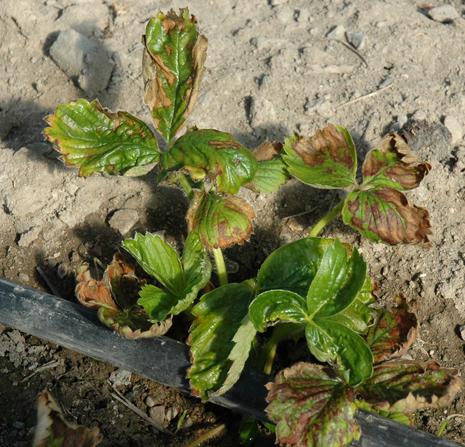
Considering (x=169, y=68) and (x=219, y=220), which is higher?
(x=169, y=68)

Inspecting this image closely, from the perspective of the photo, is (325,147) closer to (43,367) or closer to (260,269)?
(260,269)

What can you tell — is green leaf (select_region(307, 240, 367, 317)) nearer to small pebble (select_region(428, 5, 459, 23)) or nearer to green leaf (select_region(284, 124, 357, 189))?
green leaf (select_region(284, 124, 357, 189))

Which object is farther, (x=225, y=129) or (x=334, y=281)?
(x=225, y=129)

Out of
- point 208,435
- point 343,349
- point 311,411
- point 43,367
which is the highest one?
point 343,349

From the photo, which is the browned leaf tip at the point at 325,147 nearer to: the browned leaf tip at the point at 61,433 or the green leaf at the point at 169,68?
the green leaf at the point at 169,68

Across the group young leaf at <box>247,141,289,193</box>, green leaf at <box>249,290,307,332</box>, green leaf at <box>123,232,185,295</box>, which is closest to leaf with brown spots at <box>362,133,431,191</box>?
young leaf at <box>247,141,289,193</box>

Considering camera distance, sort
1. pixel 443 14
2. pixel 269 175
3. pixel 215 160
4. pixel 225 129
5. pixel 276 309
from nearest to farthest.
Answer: pixel 276 309, pixel 215 160, pixel 269 175, pixel 225 129, pixel 443 14

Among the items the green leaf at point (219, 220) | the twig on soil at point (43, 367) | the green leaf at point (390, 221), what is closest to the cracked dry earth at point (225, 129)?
the twig on soil at point (43, 367)

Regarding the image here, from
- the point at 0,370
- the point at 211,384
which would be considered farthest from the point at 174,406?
the point at 0,370

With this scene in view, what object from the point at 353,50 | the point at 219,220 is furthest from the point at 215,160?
the point at 353,50
